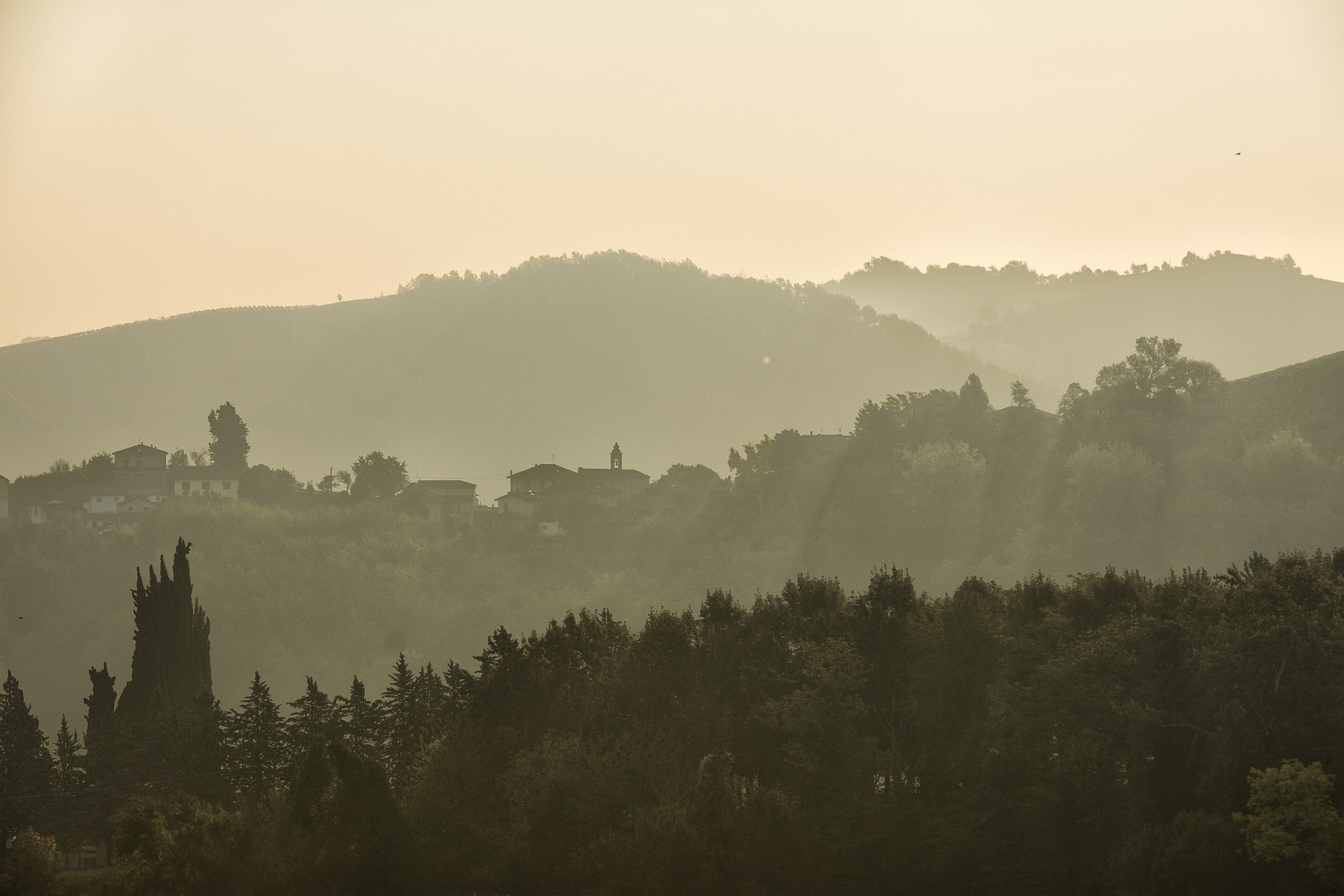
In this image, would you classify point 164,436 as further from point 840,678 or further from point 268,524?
point 840,678

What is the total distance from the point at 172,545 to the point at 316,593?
16161mm

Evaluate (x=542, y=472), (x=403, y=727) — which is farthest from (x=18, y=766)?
(x=542, y=472)

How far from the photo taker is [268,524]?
392ft

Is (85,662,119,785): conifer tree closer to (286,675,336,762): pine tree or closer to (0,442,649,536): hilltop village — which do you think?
(286,675,336,762): pine tree

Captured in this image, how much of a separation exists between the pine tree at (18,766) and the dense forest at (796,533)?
158 feet

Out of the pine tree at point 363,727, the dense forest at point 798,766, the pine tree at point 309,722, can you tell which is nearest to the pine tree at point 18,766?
the dense forest at point 798,766

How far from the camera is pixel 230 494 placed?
129 metres

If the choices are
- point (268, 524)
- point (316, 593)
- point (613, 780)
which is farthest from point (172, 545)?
point (613, 780)

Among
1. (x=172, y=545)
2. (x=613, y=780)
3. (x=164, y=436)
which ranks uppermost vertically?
(x=164, y=436)

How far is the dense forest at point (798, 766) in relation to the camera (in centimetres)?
3609

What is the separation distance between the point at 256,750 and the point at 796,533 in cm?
6715

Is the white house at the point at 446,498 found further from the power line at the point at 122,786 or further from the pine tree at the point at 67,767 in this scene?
the power line at the point at 122,786

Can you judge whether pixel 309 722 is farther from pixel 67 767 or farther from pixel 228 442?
pixel 228 442

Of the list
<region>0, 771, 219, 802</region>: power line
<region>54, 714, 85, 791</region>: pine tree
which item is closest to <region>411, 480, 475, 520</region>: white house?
<region>54, 714, 85, 791</region>: pine tree
